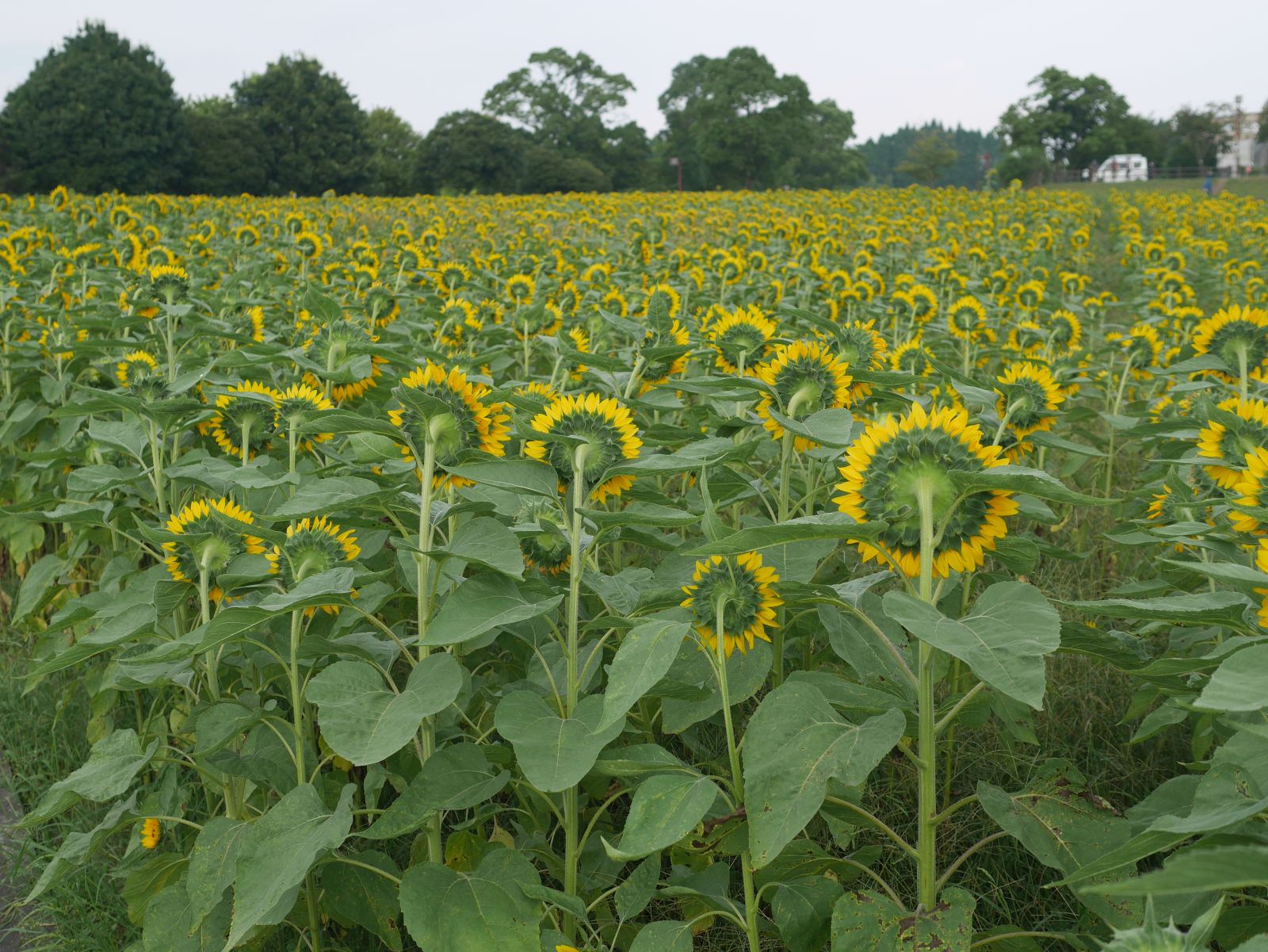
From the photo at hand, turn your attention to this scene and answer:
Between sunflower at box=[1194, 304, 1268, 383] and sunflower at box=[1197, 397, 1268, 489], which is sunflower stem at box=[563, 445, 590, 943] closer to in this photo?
sunflower at box=[1197, 397, 1268, 489]

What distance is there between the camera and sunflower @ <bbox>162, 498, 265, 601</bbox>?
77.7 inches

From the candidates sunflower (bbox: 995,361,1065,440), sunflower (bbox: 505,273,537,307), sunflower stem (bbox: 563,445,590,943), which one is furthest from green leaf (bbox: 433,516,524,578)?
sunflower (bbox: 505,273,537,307)

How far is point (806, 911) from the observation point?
1.62 meters

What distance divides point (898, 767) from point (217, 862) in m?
1.57

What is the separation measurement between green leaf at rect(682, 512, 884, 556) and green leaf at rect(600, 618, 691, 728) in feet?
0.41

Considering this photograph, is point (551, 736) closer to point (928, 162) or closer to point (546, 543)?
point (546, 543)

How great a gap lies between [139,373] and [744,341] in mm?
1685

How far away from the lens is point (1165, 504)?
2.27m

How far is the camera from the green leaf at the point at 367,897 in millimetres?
1911

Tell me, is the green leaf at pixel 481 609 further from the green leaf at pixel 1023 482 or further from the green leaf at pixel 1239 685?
the green leaf at pixel 1239 685

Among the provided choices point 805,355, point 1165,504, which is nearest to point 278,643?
point 805,355

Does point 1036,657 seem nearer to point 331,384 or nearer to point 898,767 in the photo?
point 898,767

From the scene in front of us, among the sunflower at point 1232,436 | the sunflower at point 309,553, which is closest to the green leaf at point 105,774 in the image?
the sunflower at point 309,553

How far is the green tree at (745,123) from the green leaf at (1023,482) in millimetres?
60794
